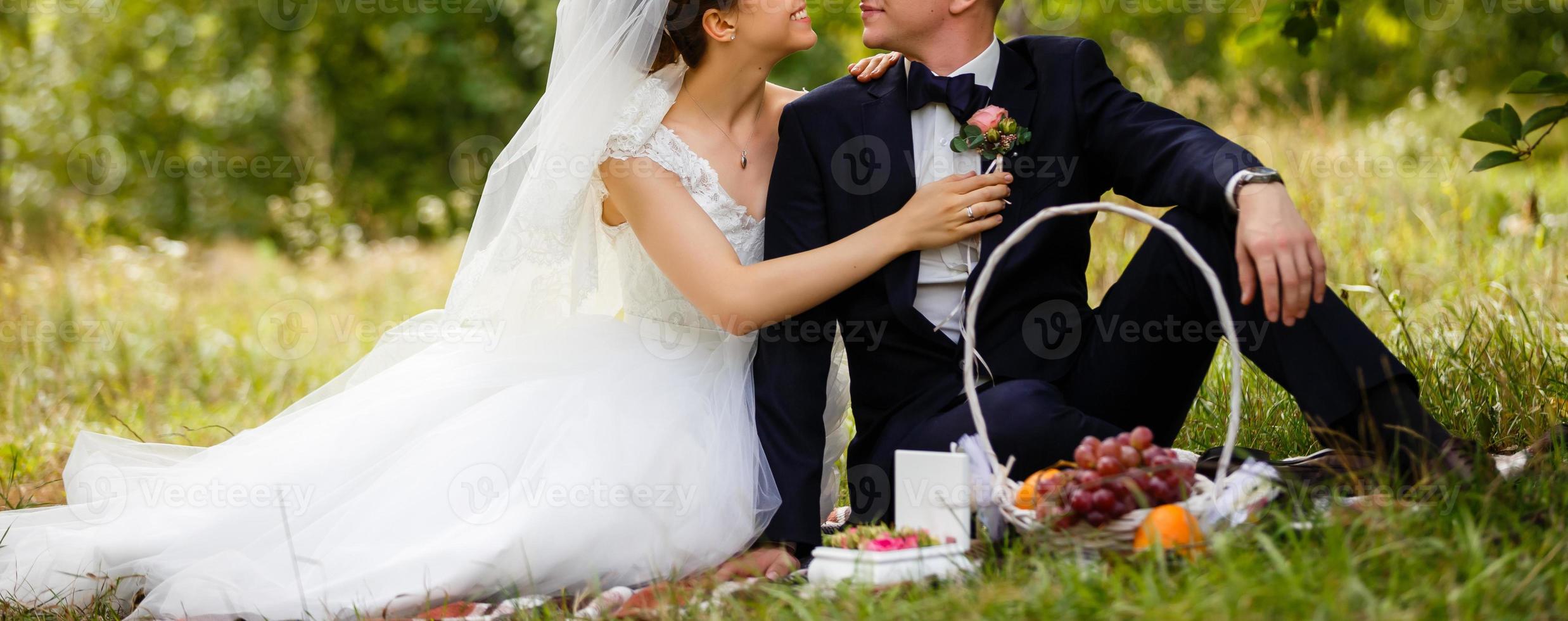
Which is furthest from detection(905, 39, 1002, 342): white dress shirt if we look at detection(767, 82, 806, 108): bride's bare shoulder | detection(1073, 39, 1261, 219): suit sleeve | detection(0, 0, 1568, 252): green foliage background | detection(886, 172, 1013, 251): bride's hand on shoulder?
detection(0, 0, 1568, 252): green foliage background

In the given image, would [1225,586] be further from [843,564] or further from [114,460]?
[114,460]

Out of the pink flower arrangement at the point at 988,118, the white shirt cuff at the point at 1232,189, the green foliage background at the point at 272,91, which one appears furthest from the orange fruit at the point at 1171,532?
the green foliage background at the point at 272,91

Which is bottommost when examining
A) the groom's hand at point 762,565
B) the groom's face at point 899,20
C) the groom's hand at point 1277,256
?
the groom's hand at point 762,565

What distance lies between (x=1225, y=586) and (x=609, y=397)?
1566 mm

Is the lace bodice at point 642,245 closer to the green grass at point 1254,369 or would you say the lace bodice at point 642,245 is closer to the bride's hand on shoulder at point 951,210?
the bride's hand on shoulder at point 951,210

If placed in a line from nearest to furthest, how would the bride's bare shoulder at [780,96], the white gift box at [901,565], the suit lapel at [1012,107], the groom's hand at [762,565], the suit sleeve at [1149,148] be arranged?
the white gift box at [901,565] < the suit sleeve at [1149,148] < the groom's hand at [762,565] < the suit lapel at [1012,107] < the bride's bare shoulder at [780,96]

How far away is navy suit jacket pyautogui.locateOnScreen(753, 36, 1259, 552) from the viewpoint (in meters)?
2.60

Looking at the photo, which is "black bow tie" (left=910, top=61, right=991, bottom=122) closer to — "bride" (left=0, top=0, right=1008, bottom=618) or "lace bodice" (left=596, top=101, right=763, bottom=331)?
"bride" (left=0, top=0, right=1008, bottom=618)

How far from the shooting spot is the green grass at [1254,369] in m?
1.74

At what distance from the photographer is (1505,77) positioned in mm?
13383

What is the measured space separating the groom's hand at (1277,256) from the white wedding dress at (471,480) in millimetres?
1159

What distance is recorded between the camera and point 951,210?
248 centimetres

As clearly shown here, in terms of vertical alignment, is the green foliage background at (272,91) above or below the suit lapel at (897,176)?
above

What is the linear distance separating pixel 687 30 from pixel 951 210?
93 centimetres
